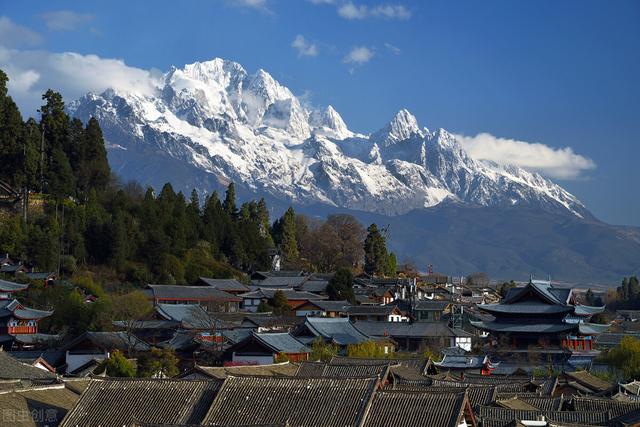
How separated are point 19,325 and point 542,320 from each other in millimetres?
29926

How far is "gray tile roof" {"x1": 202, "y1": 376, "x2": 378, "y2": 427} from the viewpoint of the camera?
84.9ft

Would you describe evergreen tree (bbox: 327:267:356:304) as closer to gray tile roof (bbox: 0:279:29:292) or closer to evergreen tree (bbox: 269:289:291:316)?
evergreen tree (bbox: 269:289:291:316)

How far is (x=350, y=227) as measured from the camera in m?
115

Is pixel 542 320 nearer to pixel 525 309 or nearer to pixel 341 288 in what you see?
pixel 525 309

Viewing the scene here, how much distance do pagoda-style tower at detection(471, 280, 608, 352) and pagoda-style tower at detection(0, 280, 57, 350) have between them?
25228 millimetres

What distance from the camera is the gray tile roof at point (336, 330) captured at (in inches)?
2377

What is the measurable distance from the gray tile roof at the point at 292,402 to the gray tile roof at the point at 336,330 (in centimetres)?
3259

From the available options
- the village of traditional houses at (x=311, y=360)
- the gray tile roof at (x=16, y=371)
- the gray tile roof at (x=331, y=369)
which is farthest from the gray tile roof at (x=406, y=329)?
the gray tile roof at (x=16, y=371)

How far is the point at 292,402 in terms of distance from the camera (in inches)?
1045

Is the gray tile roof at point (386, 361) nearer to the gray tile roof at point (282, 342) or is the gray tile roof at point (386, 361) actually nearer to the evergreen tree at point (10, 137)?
the gray tile roof at point (282, 342)

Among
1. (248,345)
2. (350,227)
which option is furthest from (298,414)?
(350,227)

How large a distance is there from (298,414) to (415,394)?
9.79 ft

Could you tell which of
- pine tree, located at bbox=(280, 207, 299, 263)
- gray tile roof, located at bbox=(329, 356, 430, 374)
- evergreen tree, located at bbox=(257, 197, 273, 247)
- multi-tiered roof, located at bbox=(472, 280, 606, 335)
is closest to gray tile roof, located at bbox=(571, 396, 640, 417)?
gray tile roof, located at bbox=(329, 356, 430, 374)

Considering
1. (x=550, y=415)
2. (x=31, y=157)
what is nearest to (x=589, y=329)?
(x=550, y=415)
